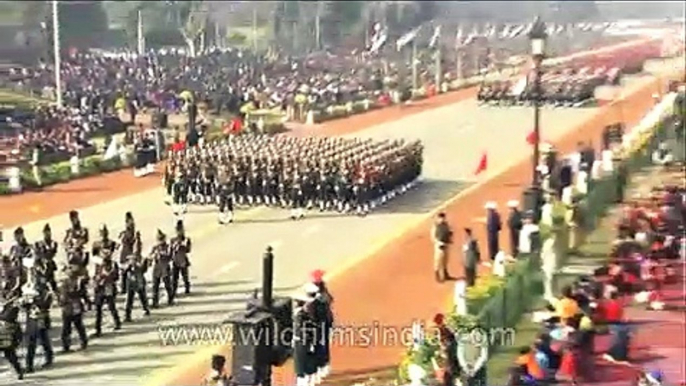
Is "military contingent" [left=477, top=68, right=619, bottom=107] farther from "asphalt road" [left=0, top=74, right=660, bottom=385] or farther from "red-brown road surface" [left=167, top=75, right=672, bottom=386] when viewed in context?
"red-brown road surface" [left=167, top=75, right=672, bottom=386]

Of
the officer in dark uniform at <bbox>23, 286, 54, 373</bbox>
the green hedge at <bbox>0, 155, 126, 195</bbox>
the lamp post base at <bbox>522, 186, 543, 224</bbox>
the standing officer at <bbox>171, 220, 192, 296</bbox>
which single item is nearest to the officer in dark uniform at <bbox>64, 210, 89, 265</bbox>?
the standing officer at <bbox>171, 220, 192, 296</bbox>

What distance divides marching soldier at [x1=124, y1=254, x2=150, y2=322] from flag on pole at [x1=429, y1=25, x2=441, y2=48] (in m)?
26.0

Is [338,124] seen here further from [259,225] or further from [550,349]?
[550,349]

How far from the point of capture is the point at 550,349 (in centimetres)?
1459

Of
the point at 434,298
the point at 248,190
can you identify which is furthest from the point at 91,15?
the point at 434,298

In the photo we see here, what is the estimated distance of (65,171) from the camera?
28.0 m

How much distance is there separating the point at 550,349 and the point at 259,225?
9.82 meters

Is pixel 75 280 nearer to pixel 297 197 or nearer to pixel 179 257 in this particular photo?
pixel 179 257

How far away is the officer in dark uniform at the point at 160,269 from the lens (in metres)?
16.8

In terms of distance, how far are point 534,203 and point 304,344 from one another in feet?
31.1

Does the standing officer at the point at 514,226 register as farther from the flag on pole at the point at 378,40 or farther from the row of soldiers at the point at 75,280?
the flag on pole at the point at 378,40

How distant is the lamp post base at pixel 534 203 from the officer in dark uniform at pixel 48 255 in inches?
318

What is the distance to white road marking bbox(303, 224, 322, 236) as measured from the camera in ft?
76.4

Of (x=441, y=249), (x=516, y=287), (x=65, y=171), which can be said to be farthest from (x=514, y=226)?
(x=65, y=171)
